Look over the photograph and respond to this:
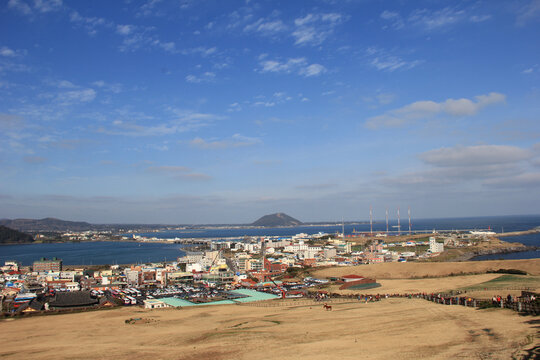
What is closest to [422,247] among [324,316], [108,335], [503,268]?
[503,268]

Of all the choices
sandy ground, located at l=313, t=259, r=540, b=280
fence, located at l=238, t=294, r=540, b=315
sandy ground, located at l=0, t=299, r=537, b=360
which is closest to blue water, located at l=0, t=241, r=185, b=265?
sandy ground, located at l=313, t=259, r=540, b=280

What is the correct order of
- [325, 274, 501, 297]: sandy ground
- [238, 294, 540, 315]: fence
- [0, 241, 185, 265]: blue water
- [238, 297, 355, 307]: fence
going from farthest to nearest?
1. [0, 241, 185, 265]: blue water
2. [325, 274, 501, 297]: sandy ground
3. [238, 297, 355, 307]: fence
4. [238, 294, 540, 315]: fence

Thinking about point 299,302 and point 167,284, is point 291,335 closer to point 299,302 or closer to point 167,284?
point 299,302

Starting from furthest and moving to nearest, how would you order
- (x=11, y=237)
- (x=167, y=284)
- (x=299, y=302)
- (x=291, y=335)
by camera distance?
(x=11, y=237) → (x=167, y=284) → (x=299, y=302) → (x=291, y=335)

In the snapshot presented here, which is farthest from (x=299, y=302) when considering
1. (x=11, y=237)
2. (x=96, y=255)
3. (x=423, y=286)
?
(x=11, y=237)

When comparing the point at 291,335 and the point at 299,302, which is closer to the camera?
the point at 291,335

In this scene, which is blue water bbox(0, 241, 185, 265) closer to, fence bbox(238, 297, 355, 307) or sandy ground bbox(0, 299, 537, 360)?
fence bbox(238, 297, 355, 307)

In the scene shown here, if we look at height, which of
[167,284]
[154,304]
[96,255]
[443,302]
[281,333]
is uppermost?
[281,333]

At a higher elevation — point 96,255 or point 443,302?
point 443,302

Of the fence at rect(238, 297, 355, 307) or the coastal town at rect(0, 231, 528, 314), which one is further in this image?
the coastal town at rect(0, 231, 528, 314)
